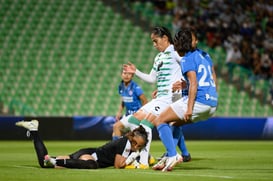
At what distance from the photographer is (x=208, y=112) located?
1023 cm

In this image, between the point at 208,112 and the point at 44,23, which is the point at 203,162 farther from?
the point at 44,23

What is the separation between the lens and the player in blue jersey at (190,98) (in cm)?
1006

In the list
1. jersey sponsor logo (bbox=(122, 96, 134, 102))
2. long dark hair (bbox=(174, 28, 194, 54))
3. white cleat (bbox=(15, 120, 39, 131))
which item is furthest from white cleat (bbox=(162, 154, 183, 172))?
jersey sponsor logo (bbox=(122, 96, 134, 102))

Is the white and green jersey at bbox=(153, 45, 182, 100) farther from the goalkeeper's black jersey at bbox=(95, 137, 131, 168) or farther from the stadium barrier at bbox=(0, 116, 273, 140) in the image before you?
the stadium barrier at bbox=(0, 116, 273, 140)

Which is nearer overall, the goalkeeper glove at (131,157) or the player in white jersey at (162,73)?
the goalkeeper glove at (131,157)

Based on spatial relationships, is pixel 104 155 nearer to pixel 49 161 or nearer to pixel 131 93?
pixel 49 161

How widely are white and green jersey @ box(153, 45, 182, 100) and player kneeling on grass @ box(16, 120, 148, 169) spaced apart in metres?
1.06

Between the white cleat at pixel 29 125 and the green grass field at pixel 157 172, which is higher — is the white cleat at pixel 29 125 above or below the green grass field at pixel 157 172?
above

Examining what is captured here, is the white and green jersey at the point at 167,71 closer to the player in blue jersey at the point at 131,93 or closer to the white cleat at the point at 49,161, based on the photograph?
the white cleat at the point at 49,161

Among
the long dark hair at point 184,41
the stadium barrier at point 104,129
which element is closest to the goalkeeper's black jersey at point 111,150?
the long dark hair at point 184,41

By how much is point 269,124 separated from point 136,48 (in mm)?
6849

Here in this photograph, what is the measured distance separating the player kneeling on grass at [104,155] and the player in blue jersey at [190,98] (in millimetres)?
589

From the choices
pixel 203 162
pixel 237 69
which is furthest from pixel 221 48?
pixel 203 162

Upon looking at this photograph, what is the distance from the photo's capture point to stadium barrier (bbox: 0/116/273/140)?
21.2 m
